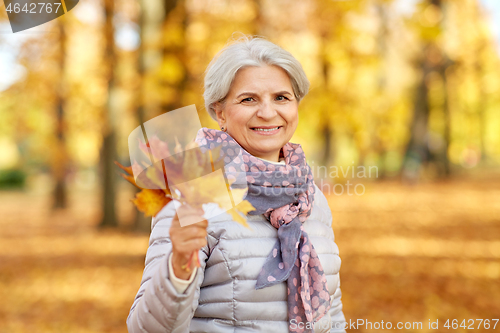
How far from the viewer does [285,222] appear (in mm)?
1766

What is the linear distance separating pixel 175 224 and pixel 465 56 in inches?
687

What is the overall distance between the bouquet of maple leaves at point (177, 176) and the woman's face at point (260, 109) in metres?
0.66

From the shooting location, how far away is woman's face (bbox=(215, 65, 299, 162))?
1810mm

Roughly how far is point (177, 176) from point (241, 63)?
0.80 metres

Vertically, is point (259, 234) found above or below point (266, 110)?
below

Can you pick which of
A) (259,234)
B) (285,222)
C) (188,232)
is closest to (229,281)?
(259,234)

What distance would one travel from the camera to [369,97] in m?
15.5

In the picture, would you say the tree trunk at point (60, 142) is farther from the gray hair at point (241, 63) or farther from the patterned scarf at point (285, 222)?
the patterned scarf at point (285, 222)

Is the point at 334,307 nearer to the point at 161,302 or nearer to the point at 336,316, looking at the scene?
the point at 336,316

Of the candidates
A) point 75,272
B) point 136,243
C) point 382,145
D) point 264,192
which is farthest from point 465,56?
point 264,192

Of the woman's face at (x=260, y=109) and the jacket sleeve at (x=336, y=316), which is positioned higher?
the woman's face at (x=260, y=109)

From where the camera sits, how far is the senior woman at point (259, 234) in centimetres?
162

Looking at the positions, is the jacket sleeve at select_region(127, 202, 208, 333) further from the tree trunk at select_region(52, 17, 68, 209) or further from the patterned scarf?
the tree trunk at select_region(52, 17, 68, 209)

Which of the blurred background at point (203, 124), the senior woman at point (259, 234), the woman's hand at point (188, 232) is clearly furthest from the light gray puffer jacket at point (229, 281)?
the blurred background at point (203, 124)
